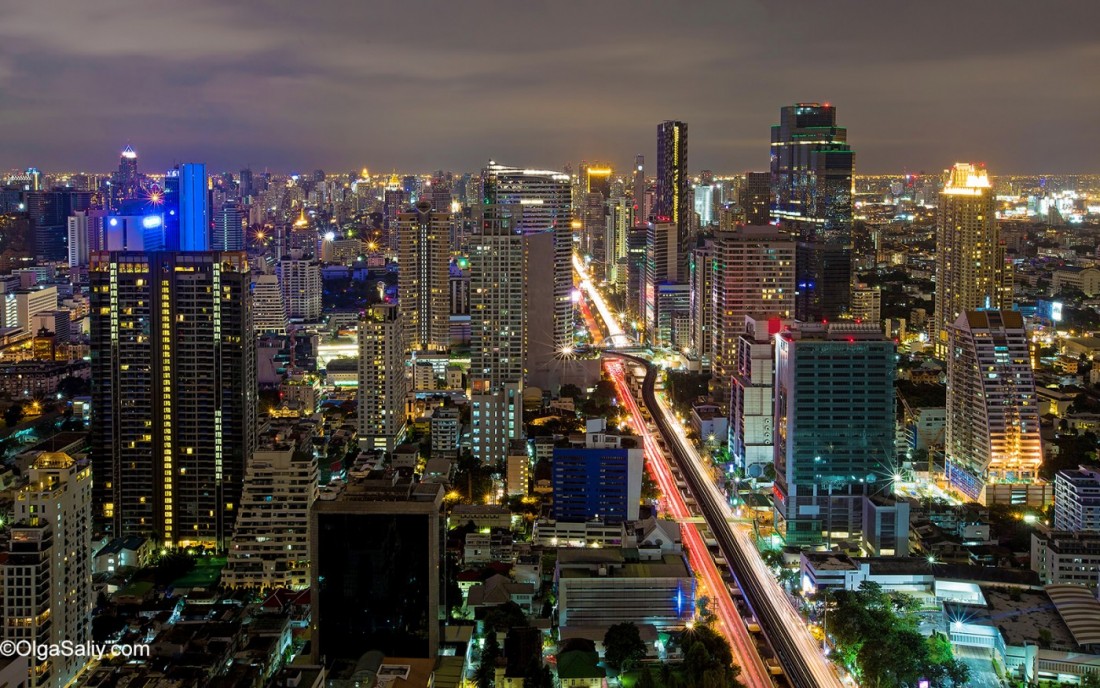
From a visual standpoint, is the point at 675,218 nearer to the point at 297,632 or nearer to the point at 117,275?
the point at 117,275

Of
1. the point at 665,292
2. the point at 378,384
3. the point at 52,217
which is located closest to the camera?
the point at 378,384

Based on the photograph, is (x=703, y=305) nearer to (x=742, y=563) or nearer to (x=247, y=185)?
(x=742, y=563)

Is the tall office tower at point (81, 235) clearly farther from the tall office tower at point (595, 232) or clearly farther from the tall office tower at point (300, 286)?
the tall office tower at point (595, 232)

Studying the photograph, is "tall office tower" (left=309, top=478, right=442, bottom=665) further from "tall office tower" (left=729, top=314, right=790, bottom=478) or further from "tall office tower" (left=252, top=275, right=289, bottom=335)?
"tall office tower" (left=252, top=275, right=289, bottom=335)

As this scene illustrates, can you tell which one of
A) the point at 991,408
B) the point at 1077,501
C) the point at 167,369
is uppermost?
the point at 167,369

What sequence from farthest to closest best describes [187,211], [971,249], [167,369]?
[971,249]
[187,211]
[167,369]

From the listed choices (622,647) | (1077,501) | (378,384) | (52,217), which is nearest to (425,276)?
(378,384)
